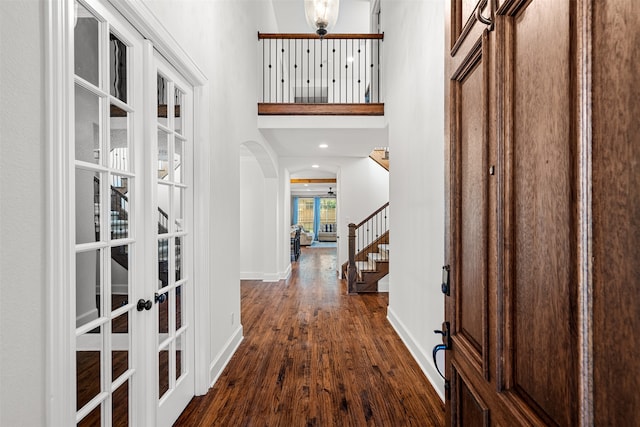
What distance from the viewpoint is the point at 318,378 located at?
257 centimetres

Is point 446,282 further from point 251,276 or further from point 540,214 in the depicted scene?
point 251,276

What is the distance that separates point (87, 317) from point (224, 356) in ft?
5.34

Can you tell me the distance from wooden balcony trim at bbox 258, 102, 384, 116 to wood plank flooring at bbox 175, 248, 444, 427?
261cm

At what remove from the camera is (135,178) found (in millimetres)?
1636

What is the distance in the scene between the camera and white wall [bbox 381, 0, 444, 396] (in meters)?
2.38

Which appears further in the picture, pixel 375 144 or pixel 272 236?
pixel 272 236

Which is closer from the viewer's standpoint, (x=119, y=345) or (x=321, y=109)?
(x=119, y=345)

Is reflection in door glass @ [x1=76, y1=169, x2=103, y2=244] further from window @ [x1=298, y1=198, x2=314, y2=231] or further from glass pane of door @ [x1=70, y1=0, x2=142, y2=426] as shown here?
window @ [x1=298, y1=198, x2=314, y2=231]

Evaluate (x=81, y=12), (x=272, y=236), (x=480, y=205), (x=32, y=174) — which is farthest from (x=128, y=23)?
(x=272, y=236)

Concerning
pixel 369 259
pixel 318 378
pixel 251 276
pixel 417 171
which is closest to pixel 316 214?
pixel 251 276

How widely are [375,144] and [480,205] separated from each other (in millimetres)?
4701

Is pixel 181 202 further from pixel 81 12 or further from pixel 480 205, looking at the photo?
pixel 480 205

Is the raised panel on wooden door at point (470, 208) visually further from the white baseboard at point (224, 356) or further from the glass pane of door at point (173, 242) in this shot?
the white baseboard at point (224, 356)

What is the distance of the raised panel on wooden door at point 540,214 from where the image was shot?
58 centimetres
